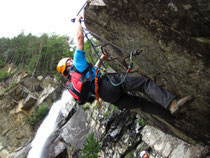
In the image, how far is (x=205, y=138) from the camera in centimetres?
494

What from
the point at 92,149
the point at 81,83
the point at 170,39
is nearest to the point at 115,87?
the point at 81,83

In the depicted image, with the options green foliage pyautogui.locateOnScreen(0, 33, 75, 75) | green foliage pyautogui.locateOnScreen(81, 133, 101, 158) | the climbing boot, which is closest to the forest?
green foliage pyautogui.locateOnScreen(0, 33, 75, 75)

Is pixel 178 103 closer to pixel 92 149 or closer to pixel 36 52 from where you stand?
pixel 92 149

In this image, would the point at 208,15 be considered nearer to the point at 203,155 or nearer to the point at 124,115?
the point at 203,155

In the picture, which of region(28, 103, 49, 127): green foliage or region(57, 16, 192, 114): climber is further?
region(28, 103, 49, 127): green foliage

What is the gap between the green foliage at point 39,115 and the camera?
26.3 metres

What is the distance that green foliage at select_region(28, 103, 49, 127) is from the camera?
86.4ft

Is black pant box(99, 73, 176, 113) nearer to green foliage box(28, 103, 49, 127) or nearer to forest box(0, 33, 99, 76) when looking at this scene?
green foliage box(28, 103, 49, 127)

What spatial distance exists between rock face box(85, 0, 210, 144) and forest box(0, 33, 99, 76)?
38291 millimetres

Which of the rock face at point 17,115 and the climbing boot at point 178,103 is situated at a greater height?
the climbing boot at point 178,103

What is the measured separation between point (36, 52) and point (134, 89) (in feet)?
158

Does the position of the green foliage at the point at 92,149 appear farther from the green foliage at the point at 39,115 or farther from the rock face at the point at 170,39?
the green foliage at the point at 39,115

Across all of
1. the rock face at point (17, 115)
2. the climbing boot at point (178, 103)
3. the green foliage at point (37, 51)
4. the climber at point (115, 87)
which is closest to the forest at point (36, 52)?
the green foliage at point (37, 51)

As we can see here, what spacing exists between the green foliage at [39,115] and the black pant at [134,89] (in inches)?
953
